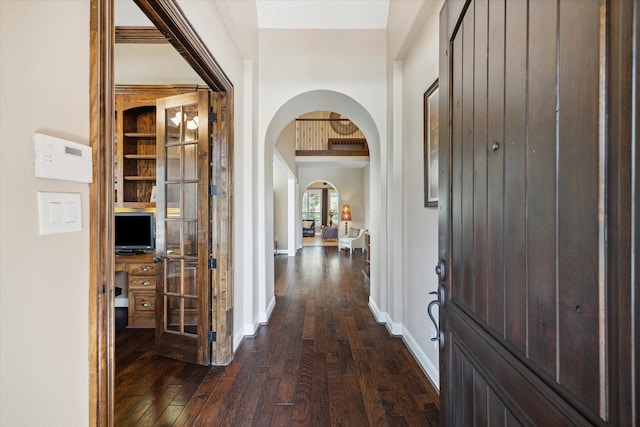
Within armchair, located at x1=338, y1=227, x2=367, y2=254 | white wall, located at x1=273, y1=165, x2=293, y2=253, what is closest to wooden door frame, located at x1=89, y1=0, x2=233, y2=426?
white wall, located at x1=273, y1=165, x2=293, y2=253

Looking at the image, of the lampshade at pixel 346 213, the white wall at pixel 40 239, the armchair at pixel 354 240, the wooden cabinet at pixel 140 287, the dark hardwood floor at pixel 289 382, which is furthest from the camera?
the lampshade at pixel 346 213

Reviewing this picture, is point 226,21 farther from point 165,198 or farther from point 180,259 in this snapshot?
point 180,259

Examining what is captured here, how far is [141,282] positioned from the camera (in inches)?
121

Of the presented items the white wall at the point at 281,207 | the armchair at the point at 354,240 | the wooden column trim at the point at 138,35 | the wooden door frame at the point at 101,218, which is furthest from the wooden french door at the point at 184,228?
the armchair at the point at 354,240

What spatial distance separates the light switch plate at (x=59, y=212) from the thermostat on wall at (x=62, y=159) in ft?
0.19

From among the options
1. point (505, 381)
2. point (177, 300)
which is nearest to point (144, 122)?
point (177, 300)

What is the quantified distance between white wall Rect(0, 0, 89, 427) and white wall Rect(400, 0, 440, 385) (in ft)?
6.74

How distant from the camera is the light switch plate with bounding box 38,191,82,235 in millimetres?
781

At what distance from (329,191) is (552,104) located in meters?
15.2

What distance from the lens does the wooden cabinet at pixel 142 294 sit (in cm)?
304

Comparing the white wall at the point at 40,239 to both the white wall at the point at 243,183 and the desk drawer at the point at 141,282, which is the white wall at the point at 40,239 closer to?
the white wall at the point at 243,183

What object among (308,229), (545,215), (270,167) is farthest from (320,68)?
(308,229)

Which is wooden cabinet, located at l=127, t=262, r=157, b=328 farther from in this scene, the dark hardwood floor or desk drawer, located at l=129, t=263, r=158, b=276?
the dark hardwood floor

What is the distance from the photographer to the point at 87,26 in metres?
0.93
